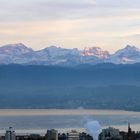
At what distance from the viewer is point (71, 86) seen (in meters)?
157

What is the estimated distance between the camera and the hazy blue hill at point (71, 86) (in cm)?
12664

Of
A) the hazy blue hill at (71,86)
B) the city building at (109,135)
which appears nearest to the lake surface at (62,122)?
the city building at (109,135)

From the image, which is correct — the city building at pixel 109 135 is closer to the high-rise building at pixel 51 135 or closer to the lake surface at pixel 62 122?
the high-rise building at pixel 51 135

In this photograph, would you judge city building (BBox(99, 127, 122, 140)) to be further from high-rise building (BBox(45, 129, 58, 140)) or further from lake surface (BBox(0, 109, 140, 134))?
lake surface (BBox(0, 109, 140, 134))

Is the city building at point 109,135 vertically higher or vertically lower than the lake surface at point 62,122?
lower

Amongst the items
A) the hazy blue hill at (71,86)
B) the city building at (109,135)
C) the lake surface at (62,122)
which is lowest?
the city building at (109,135)

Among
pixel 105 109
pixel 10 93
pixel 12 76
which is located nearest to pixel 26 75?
pixel 12 76

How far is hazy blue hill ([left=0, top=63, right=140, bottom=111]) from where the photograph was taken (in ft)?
415

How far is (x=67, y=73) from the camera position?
597 feet

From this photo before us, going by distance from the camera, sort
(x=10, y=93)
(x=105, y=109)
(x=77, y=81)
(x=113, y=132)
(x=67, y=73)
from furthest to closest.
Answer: (x=67, y=73), (x=77, y=81), (x=10, y=93), (x=105, y=109), (x=113, y=132)

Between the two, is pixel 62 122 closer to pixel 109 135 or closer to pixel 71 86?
pixel 109 135

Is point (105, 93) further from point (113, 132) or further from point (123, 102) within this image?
point (113, 132)

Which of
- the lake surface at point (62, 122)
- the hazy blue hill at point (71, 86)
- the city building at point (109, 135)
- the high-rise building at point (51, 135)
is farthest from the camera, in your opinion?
the hazy blue hill at point (71, 86)

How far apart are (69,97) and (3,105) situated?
11848mm
